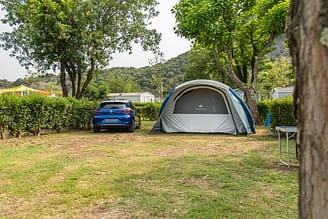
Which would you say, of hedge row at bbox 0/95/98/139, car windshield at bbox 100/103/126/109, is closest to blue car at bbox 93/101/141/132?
car windshield at bbox 100/103/126/109

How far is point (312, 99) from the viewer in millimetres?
1108

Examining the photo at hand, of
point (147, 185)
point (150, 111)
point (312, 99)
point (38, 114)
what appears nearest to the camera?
point (312, 99)

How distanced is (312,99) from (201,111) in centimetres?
963

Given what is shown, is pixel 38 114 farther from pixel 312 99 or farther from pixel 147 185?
pixel 312 99

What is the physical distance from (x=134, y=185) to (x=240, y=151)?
3.41 m

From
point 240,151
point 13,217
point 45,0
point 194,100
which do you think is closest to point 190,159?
point 240,151

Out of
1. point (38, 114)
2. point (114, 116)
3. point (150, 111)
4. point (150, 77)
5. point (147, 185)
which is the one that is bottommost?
point (147, 185)

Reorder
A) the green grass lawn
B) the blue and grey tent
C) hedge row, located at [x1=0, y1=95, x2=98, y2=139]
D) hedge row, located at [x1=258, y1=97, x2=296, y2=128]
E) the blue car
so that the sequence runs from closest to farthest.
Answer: the green grass lawn → hedge row, located at [x1=258, y1=97, x2=296, y2=128] → hedge row, located at [x1=0, y1=95, x2=98, y2=139] → the blue and grey tent → the blue car

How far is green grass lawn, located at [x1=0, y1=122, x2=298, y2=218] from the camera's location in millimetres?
2979

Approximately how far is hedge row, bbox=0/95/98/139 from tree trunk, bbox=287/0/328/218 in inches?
372

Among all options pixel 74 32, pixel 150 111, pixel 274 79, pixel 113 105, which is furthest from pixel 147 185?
pixel 274 79

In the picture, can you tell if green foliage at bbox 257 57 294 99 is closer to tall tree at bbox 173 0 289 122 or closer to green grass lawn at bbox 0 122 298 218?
tall tree at bbox 173 0 289 122

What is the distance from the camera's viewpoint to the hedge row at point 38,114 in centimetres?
911

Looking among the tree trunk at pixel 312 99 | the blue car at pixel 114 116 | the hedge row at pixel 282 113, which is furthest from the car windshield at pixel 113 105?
the tree trunk at pixel 312 99
